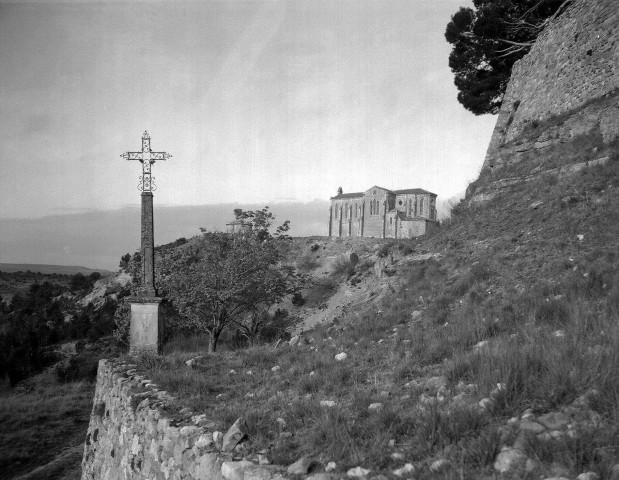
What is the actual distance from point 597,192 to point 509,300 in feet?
14.1

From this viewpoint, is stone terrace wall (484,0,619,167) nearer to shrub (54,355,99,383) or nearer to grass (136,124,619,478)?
grass (136,124,619,478)

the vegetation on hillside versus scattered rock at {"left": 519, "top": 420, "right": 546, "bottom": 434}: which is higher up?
scattered rock at {"left": 519, "top": 420, "right": 546, "bottom": 434}

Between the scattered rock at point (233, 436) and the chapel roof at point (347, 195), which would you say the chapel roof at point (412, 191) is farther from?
the scattered rock at point (233, 436)

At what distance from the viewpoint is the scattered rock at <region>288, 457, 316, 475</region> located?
2963mm

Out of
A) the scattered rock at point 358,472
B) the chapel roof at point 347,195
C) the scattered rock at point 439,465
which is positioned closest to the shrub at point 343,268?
the scattered rock at point 358,472

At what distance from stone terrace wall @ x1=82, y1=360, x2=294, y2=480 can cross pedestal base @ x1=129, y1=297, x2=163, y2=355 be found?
1.64 meters

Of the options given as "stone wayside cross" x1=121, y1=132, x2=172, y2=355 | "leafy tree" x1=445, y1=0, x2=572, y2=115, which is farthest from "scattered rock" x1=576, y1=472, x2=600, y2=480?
"leafy tree" x1=445, y1=0, x2=572, y2=115

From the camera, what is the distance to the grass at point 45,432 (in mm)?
9938

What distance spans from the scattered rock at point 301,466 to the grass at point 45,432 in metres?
9.11

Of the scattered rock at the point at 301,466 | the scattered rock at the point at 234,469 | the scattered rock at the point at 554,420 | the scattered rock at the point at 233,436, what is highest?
the scattered rock at the point at 554,420

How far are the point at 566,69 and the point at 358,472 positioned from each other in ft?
55.1

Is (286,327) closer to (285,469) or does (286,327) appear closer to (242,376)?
(242,376)

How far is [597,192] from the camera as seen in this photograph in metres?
8.95

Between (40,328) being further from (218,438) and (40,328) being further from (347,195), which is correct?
(347,195)
